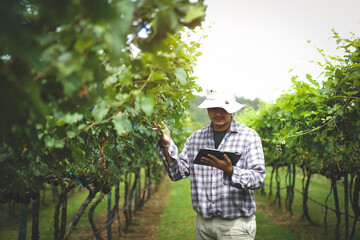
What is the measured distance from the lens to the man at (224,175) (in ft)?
7.22

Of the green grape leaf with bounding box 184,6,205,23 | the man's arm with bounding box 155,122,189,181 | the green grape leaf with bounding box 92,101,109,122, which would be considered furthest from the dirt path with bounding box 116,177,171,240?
the green grape leaf with bounding box 184,6,205,23

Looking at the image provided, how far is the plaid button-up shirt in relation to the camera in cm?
221

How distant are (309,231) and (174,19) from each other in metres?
7.13

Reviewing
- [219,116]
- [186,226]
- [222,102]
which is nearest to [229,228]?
[219,116]

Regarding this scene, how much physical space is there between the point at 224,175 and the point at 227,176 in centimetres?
3

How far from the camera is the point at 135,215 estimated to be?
845 cm

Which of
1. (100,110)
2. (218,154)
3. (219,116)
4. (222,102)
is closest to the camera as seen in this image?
(100,110)

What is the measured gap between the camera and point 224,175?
7.42 feet

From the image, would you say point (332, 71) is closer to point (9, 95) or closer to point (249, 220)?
point (249, 220)

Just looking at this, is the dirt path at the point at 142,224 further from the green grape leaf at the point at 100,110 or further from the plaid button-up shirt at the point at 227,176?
the green grape leaf at the point at 100,110

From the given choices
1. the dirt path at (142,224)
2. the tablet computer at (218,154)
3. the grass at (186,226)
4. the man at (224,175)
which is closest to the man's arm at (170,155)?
the man at (224,175)

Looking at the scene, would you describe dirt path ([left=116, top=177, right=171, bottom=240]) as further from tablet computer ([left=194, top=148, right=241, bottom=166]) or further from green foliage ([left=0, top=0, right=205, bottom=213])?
green foliage ([left=0, top=0, right=205, bottom=213])

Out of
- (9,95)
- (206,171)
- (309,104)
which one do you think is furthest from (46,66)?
(309,104)

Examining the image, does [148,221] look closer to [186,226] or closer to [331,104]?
[186,226]
